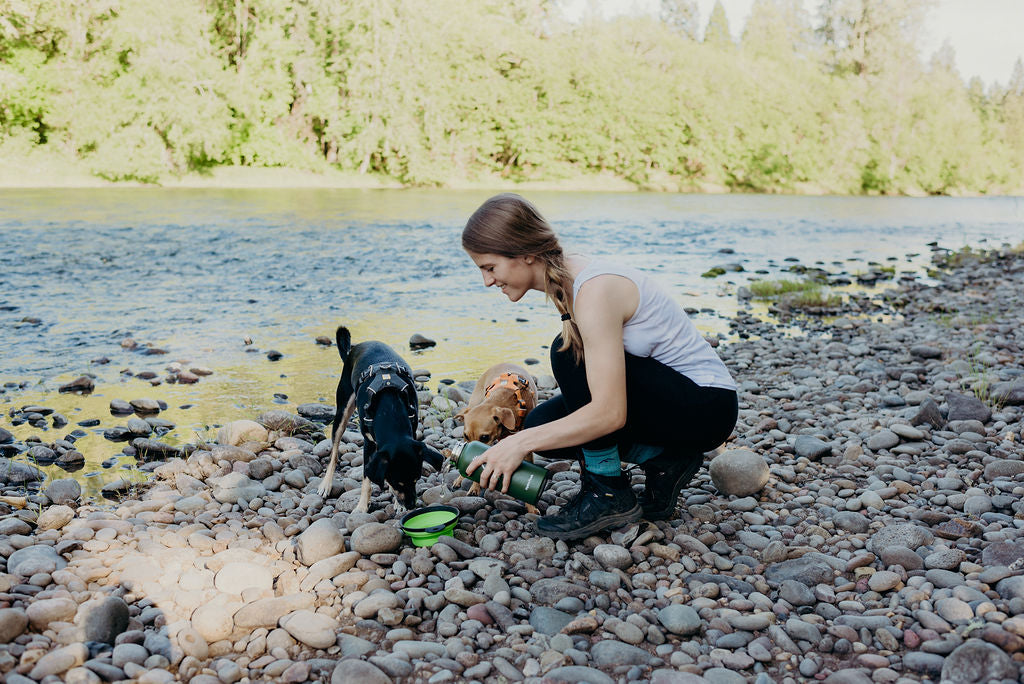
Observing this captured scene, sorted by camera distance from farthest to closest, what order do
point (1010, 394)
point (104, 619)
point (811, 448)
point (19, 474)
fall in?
1. point (1010, 394)
2. point (811, 448)
3. point (19, 474)
4. point (104, 619)

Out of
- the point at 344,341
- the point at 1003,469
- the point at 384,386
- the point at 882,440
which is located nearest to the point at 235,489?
the point at 384,386

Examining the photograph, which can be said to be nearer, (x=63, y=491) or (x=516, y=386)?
(x=63, y=491)

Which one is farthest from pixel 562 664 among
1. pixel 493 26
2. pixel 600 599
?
pixel 493 26

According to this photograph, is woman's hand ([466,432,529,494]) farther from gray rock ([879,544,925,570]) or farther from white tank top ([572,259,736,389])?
gray rock ([879,544,925,570])

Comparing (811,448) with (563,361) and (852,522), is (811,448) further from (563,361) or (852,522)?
(563,361)

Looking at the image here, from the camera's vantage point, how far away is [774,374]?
588cm

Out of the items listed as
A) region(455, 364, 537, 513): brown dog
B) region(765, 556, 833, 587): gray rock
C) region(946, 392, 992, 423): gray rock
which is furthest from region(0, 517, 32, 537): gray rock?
region(946, 392, 992, 423): gray rock

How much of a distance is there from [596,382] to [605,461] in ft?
1.67

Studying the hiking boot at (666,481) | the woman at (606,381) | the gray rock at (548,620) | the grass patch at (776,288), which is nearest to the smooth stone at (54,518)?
the woman at (606,381)

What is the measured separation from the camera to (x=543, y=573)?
9.40 ft

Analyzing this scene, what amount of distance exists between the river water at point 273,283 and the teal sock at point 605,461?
97cm

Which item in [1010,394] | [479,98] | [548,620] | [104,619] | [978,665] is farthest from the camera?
[479,98]

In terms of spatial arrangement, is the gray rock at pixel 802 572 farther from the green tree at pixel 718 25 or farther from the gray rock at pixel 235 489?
the green tree at pixel 718 25

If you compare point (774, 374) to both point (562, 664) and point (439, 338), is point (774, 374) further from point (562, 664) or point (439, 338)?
point (562, 664)
